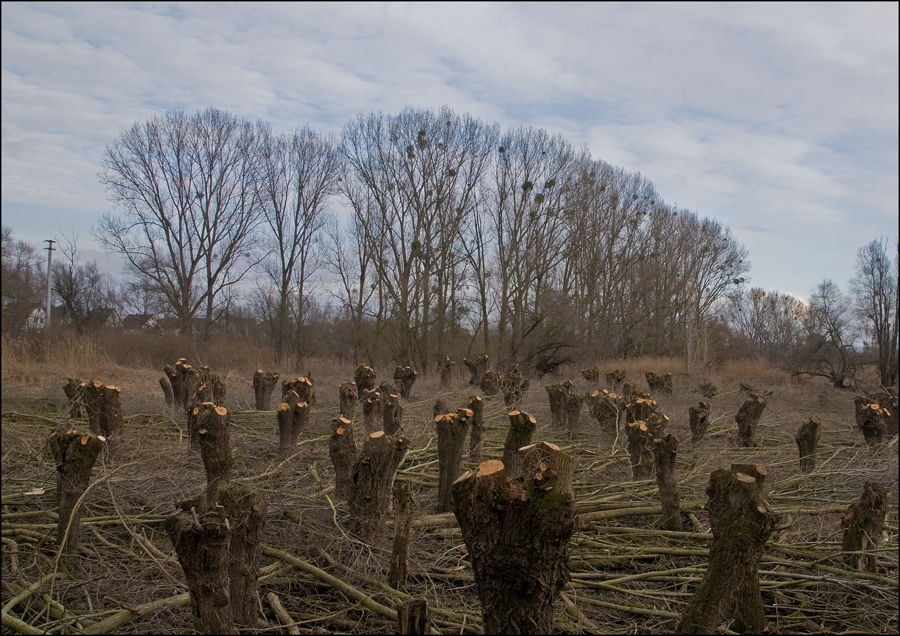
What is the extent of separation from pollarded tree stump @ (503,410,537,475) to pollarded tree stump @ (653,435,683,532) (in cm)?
100

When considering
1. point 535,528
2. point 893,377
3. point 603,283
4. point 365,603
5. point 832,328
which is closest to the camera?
point 535,528

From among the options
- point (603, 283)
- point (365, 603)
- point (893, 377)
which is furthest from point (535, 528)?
point (603, 283)

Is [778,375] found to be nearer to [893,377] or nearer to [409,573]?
[893,377]

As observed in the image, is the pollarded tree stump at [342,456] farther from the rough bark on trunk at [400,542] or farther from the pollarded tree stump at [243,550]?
the pollarded tree stump at [243,550]

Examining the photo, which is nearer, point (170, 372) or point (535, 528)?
point (535, 528)

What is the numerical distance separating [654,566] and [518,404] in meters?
7.08

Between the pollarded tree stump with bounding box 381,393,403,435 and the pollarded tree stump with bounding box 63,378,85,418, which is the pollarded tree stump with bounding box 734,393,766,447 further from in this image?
the pollarded tree stump with bounding box 63,378,85,418

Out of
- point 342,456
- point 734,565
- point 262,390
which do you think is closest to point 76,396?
point 262,390

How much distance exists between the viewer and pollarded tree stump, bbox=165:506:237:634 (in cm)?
258

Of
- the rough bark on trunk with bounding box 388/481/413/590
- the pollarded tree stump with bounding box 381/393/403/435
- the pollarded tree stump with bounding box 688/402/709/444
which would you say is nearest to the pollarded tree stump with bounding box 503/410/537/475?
the rough bark on trunk with bounding box 388/481/413/590

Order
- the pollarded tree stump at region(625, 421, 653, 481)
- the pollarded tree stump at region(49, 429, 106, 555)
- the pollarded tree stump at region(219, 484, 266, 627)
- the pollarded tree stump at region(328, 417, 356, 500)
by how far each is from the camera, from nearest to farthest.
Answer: the pollarded tree stump at region(219, 484, 266, 627) < the pollarded tree stump at region(49, 429, 106, 555) < the pollarded tree stump at region(328, 417, 356, 500) < the pollarded tree stump at region(625, 421, 653, 481)

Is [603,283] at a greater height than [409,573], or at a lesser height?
greater

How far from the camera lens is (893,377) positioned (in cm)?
1738

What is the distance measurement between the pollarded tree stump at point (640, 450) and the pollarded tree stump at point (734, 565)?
Result: 2731mm
